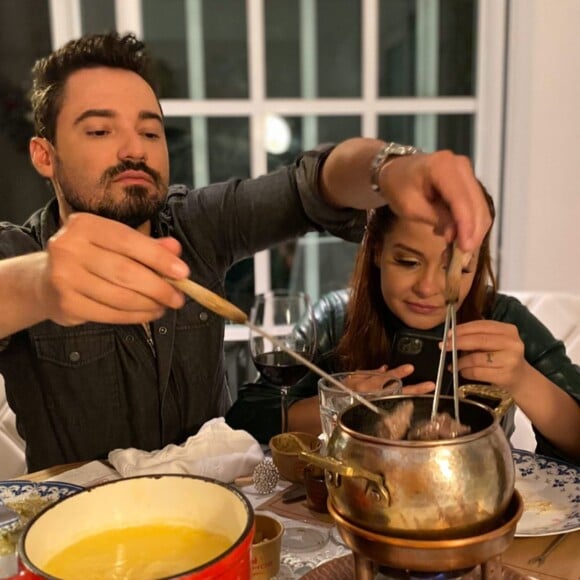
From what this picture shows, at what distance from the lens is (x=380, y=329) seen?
58.6 inches

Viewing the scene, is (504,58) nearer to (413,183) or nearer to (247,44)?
(247,44)

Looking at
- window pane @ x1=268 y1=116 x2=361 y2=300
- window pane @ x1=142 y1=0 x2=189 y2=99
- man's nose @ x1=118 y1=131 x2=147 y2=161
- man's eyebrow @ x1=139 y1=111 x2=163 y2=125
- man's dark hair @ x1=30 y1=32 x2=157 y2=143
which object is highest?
window pane @ x1=142 y1=0 x2=189 y2=99

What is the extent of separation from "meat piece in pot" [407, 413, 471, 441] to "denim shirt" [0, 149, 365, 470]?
851 millimetres

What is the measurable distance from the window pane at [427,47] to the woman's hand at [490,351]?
1.60m

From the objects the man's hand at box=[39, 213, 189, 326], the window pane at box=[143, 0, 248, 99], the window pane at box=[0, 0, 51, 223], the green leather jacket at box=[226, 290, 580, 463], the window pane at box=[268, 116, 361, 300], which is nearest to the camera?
the man's hand at box=[39, 213, 189, 326]

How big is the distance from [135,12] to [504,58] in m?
1.31

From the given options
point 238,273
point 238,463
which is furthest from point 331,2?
point 238,463

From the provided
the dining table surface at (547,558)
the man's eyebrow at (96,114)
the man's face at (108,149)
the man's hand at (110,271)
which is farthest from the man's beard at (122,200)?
the dining table surface at (547,558)

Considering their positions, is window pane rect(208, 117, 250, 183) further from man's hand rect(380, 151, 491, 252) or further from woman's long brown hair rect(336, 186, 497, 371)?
man's hand rect(380, 151, 491, 252)

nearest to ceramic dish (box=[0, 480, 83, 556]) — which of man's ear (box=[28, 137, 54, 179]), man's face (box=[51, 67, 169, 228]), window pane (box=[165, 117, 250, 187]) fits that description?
man's face (box=[51, 67, 169, 228])

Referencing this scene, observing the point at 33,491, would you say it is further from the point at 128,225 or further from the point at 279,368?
the point at 128,225

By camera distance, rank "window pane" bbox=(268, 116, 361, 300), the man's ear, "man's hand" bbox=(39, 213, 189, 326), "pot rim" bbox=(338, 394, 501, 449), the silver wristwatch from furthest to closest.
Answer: "window pane" bbox=(268, 116, 361, 300) → the man's ear → the silver wristwatch → "man's hand" bbox=(39, 213, 189, 326) → "pot rim" bbox=(338, 394, 501, 449)

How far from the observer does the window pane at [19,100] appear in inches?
91.0

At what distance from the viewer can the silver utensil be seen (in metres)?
0.74
